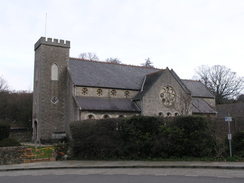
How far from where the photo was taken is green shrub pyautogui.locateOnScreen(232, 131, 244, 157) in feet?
49.4

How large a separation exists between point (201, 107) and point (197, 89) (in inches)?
255

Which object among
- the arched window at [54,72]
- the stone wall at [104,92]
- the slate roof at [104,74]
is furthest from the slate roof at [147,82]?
the arched window at [54,72]

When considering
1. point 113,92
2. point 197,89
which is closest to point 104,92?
point 113,92

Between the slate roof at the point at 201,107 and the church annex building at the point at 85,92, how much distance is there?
34 cm

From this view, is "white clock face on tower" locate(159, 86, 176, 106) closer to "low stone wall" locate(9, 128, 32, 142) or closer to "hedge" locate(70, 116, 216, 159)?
"hedge" locate(70, 116, 216, 159)

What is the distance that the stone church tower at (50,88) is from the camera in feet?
112

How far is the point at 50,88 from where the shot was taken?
3516cm

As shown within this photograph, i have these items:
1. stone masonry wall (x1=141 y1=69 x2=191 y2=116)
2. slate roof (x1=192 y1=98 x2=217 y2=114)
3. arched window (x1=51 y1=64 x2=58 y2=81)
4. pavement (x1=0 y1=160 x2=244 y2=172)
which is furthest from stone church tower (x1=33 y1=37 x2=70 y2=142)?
slate roof (x1=192 y1=98 x2=217 y2=114)

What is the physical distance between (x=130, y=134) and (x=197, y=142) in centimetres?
421

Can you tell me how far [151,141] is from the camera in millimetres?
16656

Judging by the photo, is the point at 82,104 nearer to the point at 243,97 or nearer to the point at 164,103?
the point at 164,103

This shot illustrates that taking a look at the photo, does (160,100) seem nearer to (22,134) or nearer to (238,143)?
(238,143)

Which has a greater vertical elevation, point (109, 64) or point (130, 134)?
point (109, 64)

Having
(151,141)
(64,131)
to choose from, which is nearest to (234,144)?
(151,141)
